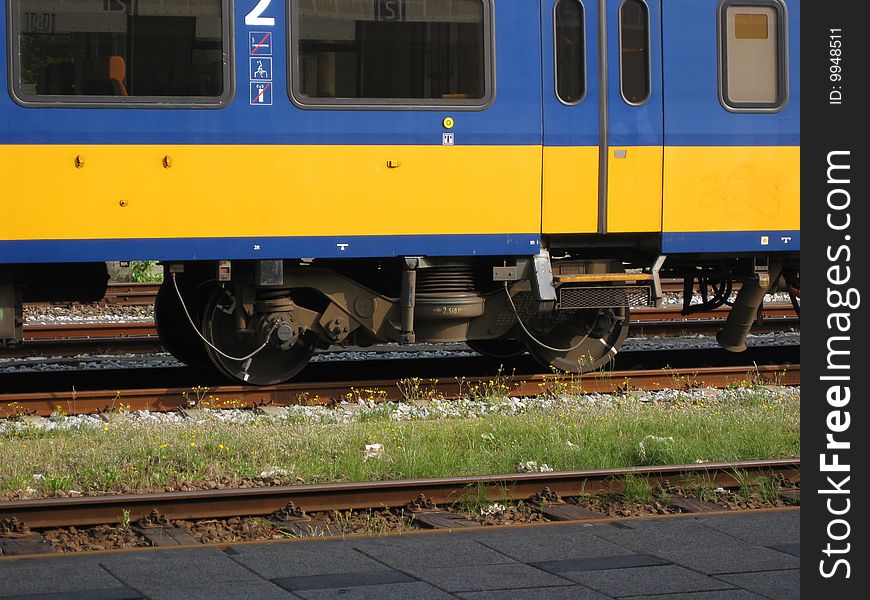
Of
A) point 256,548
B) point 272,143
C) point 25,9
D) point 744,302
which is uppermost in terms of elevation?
point 25,9

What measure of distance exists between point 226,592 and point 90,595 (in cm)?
52

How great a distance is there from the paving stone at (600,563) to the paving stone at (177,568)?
48.7 inches

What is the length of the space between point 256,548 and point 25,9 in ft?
16.5

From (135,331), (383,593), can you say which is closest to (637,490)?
(383,593)

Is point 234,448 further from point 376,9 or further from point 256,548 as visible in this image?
point 376,9

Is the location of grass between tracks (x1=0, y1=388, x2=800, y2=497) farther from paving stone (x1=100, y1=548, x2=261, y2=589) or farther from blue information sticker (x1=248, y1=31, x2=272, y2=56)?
blue information sticker (x1=248, y1=31, x2=272, y2=56)

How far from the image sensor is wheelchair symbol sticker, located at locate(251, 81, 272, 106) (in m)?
9.05

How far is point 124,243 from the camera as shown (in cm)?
894

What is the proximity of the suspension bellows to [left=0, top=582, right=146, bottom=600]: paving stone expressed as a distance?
286 inches

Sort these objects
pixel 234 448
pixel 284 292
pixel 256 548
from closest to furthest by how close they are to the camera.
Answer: pixel 256 548, pixel 234 448, pixel 284 292

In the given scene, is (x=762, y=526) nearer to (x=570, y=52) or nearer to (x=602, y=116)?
(x=602, y=116)

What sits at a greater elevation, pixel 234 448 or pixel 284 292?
pixel 284 292
